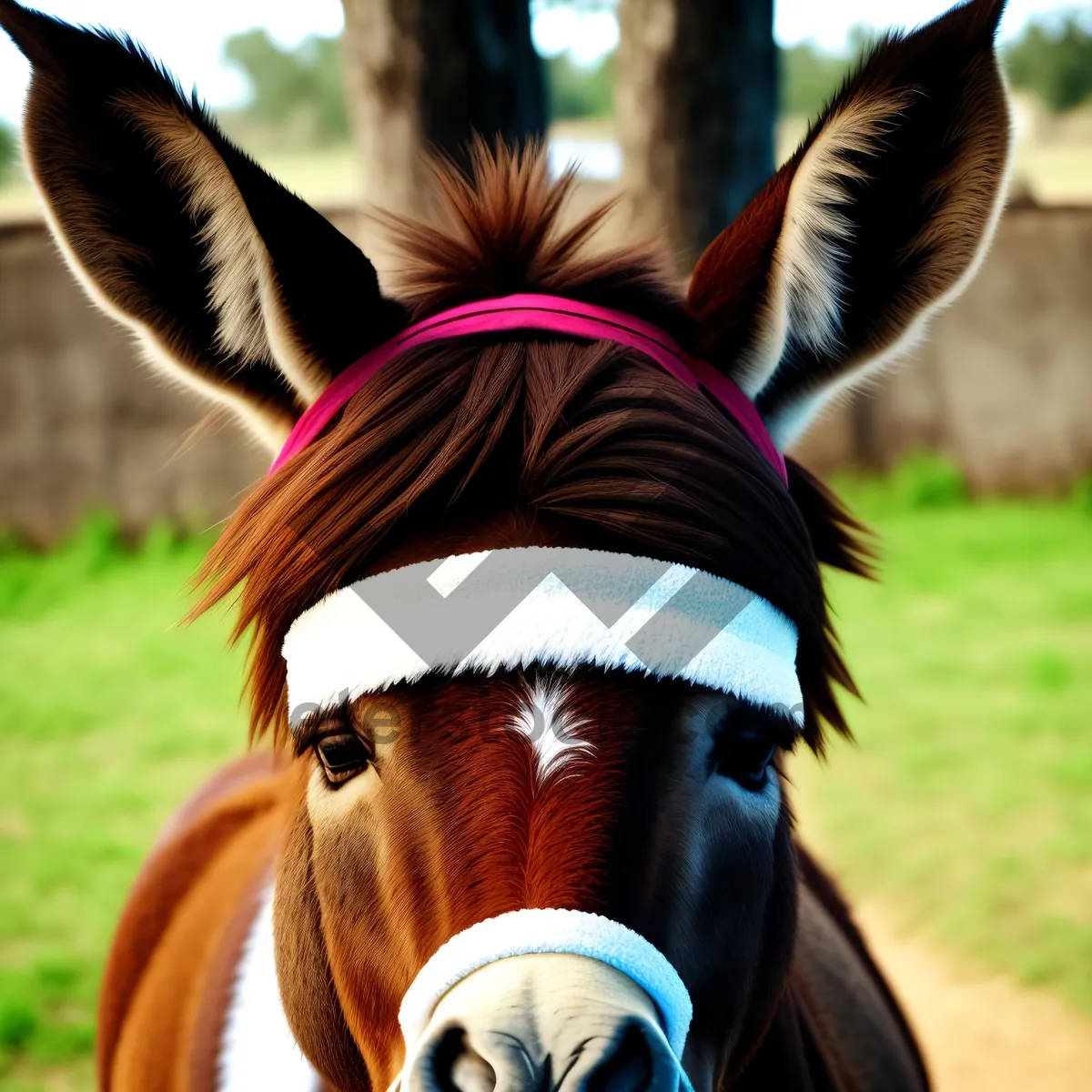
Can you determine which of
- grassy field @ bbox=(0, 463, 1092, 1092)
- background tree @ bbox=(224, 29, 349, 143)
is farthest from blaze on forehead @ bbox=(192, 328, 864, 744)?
background tree @ bbox=(224, 29, 349, 143)

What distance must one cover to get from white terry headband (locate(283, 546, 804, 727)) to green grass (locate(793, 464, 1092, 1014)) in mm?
2000

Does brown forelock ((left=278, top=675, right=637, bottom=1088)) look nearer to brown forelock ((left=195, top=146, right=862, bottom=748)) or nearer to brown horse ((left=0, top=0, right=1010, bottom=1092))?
brown horse ((left=0, top=0, right=1010, bottom=1092))

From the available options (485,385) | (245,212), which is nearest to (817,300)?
(485,385)

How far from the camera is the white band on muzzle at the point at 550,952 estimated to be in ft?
3.92

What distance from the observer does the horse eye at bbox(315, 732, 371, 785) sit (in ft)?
4.80

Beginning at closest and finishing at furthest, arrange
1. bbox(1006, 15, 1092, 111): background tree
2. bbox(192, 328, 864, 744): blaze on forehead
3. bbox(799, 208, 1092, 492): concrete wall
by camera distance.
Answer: bbox(192, 328, 864, 744): blaze on forehead < bbox(799, 208, 1092, 492): concrete wall < bbox(1006, 15, 1092, 111): background tree

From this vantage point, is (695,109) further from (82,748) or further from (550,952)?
(82,748)

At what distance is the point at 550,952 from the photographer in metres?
1.19

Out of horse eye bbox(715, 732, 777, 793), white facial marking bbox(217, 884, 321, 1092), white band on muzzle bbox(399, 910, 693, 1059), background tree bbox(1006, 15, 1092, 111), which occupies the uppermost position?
background tree bbox(1006, 15, 1092, 111)

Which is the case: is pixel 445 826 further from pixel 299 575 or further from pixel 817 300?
pixel 817 300

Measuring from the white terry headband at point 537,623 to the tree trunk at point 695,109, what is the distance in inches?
115

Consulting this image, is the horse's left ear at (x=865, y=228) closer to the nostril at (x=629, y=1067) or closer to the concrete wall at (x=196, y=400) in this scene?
the nostril at (x=629, y=1067)

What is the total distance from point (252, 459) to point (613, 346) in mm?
8874

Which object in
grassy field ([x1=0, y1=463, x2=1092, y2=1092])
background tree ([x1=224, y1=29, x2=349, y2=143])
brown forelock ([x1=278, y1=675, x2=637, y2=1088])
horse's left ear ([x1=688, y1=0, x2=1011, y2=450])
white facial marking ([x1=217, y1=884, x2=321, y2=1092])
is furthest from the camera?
background tree ([x1=224, y1=29, x2=349, y2=143])
